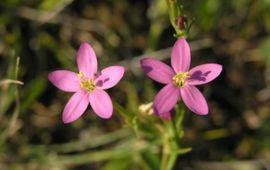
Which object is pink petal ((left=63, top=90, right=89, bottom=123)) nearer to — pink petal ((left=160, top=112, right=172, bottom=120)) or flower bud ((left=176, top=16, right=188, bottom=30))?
pink petal ((left=160, top=112, right=172, bottom=120))

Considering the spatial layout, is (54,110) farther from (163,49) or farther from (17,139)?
(163,49)

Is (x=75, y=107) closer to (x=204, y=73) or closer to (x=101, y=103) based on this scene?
(x=101, y=103)

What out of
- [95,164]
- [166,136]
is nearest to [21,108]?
[95,164]

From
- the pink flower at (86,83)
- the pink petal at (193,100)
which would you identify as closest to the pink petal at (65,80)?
the pink flower at (86,83)

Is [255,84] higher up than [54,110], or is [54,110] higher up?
[54,110]

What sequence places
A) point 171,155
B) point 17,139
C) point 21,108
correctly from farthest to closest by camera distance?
point 17,139, point 21,108, point 171,155

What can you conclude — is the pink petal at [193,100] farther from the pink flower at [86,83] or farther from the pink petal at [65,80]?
the pink petal at [65,80]

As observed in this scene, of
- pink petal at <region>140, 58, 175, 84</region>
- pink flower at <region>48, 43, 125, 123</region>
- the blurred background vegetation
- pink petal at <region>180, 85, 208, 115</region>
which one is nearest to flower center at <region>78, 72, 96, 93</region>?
pink flower at <region>48, 43, 125, 123</region>
